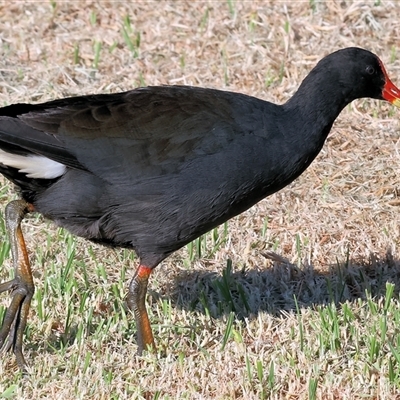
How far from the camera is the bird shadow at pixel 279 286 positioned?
17.3 feet

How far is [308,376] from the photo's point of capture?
4457 millimetres

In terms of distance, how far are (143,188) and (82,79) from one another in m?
2.78

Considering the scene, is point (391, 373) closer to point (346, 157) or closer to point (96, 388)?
point (96, 388)

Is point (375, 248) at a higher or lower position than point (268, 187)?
lower

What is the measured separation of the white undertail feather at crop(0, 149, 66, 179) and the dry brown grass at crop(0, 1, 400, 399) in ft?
2.63

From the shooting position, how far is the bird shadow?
526cm

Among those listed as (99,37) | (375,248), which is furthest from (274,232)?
(99,37)

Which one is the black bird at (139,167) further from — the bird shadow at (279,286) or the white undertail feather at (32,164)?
the bird shadow at (279,286)

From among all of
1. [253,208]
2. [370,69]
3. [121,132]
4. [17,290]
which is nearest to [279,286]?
[253,208]

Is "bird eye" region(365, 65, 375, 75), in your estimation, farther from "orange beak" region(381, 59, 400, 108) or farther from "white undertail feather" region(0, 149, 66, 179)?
"white undertail feather" region(0, 149, 66, 179)

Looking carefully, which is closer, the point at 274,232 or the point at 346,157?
the point at 274,232

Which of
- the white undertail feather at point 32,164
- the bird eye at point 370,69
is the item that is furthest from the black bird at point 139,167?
the bird eye at point 370,69

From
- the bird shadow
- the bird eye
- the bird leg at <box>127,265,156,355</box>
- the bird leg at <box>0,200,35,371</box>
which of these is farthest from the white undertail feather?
the bird eye

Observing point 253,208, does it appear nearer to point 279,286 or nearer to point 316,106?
point 279,286
